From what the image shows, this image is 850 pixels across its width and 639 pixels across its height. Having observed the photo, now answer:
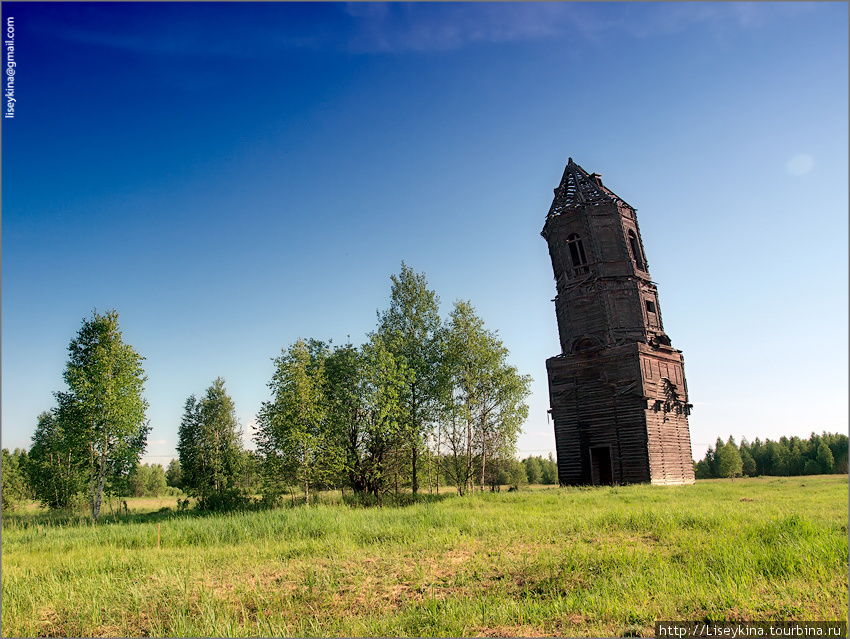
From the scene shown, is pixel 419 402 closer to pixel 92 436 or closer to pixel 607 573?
pixel 92 436

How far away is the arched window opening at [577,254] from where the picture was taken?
35.9m

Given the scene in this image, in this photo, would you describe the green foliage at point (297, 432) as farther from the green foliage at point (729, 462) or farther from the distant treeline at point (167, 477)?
the green foliage at point (729, 462)

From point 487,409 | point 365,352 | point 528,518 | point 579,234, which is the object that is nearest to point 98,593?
point 528,518

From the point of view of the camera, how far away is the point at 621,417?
31.5 metres

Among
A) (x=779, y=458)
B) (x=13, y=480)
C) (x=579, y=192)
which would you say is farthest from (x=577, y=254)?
(x=779, y=458)

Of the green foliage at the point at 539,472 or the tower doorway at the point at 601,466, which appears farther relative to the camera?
the green foliage at the point at 539,472

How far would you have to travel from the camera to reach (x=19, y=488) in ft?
191

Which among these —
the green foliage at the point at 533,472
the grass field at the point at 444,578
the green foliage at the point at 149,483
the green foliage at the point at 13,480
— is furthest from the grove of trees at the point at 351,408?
the green foliage at the point at 533,472

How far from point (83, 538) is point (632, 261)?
35419 mm

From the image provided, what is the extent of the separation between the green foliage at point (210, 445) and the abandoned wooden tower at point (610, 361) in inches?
1173

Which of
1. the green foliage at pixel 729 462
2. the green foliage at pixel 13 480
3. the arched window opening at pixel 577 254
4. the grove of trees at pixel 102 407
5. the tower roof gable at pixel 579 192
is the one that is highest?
the tower roof gable at pixel 579 192

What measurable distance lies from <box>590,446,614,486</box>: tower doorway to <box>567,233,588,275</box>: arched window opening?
13254 millimetres

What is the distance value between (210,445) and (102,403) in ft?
69.0

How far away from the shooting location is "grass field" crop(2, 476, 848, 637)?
6.99 meters
